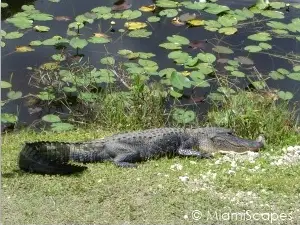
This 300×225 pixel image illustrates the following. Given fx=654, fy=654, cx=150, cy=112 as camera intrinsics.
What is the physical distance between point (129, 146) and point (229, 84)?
6.25ft

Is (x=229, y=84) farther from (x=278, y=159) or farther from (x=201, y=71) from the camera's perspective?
(x=278, y=159)

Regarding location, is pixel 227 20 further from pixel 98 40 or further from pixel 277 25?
pixel 98 40

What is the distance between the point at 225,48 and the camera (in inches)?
316

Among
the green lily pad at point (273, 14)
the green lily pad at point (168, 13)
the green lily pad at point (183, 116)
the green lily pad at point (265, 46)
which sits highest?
the green lily pad at point (168, 13)

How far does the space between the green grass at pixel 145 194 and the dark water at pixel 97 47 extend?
195 centimetres

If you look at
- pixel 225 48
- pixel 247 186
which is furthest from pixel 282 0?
pixel 247 186

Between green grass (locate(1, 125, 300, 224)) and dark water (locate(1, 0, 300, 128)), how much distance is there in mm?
1950

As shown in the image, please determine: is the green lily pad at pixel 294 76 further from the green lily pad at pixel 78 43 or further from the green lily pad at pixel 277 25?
the green lily pad at pixel 78 43

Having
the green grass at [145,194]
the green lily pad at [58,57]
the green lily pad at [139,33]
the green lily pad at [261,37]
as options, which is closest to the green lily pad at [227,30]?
the green lily pad at [261,37]

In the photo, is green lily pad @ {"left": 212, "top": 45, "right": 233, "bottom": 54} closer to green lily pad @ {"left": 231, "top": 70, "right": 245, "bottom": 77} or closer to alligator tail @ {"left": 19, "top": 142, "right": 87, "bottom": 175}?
green lily pad @ {"left": 231, "top": 70, "right": 245, "bottom": 77}

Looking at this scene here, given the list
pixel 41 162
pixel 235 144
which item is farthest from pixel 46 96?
pixel 235 144

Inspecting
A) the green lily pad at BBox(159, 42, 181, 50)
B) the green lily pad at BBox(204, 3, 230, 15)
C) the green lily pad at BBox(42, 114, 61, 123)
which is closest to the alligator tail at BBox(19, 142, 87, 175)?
the green lily pad at BBox(42, 114, 61, 123)

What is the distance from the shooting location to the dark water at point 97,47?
756 centimetres

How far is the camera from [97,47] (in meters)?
8.27
